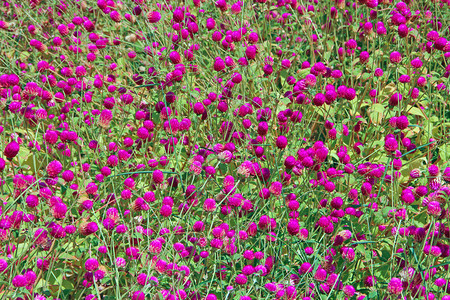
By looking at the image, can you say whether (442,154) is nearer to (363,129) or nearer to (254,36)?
(363,129)

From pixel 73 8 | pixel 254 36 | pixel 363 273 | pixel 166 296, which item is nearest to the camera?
pixel 166 296

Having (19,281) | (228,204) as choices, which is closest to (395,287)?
(228,204)

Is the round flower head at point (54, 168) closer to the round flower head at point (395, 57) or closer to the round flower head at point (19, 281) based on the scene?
the round flower head at point (19, 281)

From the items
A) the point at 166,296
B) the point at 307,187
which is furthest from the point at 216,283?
the point at 307,187

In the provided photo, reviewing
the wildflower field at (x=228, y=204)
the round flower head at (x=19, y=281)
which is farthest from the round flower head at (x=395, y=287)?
the round flower head at (x=19, y=281)

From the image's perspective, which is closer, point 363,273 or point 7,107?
point 363,273

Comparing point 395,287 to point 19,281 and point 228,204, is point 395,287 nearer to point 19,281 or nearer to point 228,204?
point 228,204

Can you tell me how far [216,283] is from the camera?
184 cm

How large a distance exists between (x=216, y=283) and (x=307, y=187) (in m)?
0.56

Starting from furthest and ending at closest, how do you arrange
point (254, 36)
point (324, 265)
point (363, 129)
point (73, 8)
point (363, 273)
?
point (73, 8), point (363, 129), point (254, 36), point (363, 273), point (324, 265)

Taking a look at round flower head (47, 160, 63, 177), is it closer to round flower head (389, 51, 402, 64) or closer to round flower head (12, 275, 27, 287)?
round flower head (12, 275, 27, 287)

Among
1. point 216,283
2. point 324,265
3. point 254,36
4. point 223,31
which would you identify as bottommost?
point 216,283

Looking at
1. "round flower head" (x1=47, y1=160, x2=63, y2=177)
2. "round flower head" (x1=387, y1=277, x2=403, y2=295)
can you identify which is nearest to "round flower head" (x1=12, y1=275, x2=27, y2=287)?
"round flower head" (x1=47, y1=160, x2=63, y2=177)

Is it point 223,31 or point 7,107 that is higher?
point 223,31
